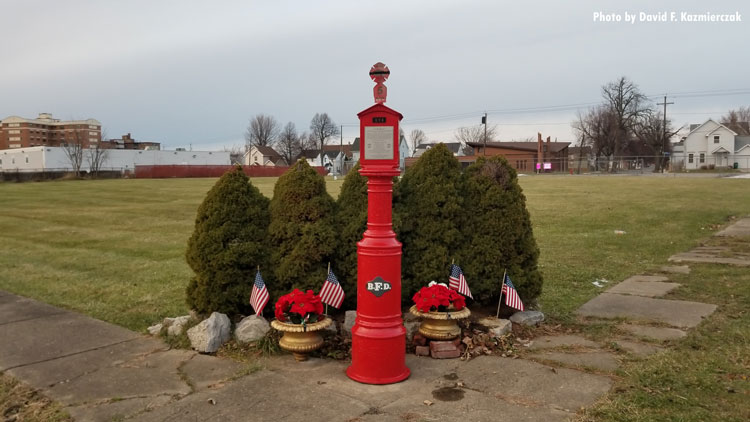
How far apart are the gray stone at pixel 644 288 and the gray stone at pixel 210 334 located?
5.12m

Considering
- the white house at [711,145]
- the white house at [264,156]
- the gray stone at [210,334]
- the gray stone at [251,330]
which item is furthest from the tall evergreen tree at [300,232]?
the white house at [264,156]

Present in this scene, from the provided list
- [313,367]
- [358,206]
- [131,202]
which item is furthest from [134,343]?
[131,202]

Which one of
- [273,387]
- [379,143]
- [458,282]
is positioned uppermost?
[379,143]

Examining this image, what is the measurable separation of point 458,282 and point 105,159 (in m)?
89.0

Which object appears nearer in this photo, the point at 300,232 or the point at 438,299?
the point at 438,299

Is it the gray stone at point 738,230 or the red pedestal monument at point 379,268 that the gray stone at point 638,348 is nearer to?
the red pedestal monument at point 379,268

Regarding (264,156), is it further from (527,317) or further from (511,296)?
(511,296)

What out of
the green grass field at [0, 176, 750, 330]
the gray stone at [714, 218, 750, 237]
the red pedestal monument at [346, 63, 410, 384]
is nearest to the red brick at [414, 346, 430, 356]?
the red pedestal monument at [346, 63, 410, 384]

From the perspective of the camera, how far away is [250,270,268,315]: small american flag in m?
5.34

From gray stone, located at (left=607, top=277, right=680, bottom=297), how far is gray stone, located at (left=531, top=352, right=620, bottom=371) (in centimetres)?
292

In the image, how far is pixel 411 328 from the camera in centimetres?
540

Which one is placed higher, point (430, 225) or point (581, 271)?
point (430, 225)

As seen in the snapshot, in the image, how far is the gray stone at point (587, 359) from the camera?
4699 mm

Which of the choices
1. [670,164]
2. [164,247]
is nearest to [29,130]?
[670,164]
